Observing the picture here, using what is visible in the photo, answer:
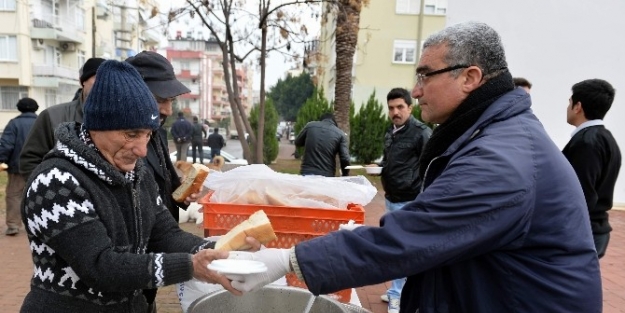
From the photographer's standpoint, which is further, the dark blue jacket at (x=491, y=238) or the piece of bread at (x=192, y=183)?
the piece of bread at (x=192, y=183)

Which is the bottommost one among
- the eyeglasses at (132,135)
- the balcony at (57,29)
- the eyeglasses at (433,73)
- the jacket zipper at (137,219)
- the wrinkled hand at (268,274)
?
the wrinkled hand at (268,274)

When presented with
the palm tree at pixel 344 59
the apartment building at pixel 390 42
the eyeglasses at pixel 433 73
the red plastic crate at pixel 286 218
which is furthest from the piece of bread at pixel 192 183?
the apartment building at pixel 390 42

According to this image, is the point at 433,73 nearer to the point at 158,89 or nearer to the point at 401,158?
the point at 158,89

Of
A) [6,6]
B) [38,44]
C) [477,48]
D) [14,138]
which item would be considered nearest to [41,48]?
[38,44]

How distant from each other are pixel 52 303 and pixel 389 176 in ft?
10.3

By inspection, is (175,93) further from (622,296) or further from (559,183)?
(622,296)

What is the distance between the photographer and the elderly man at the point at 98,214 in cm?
139

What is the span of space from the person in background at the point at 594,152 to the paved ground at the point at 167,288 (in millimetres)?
1641

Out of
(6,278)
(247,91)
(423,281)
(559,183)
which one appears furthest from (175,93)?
(247,91)

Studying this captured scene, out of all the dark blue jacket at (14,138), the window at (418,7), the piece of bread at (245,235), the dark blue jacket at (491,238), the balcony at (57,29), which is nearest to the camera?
the dark blue jacket at (491,238)

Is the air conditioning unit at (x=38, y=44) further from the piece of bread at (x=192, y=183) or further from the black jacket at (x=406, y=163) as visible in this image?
the piece of bread at (x=192, y=183)

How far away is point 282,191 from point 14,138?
4875 mm

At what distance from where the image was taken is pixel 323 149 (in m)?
5.81

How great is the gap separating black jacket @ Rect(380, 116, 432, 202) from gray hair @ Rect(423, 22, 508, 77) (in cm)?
263
